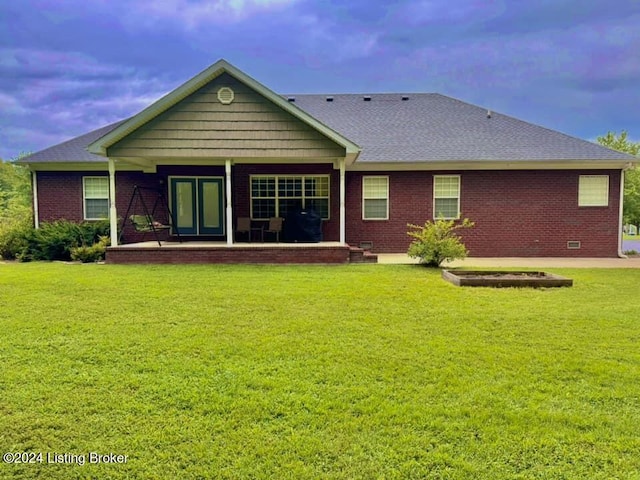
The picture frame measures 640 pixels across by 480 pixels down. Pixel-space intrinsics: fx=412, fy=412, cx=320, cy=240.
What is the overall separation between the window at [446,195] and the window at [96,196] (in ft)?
35.2

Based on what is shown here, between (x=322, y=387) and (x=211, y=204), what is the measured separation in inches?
432

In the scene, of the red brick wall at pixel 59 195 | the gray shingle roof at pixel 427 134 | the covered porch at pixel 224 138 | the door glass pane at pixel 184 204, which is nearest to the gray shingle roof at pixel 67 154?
the gray shingle roof at pixel 427 134

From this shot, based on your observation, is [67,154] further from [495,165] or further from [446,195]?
[495,165]

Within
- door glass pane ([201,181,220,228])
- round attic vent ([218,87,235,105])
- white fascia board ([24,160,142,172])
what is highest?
round attic vent ([218,87,235,105])

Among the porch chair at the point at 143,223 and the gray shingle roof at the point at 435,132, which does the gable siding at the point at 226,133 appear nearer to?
the porch chair at the point at 143,223

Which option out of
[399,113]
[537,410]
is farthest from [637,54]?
[537,410]

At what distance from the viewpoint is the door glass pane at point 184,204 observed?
43.8 ft

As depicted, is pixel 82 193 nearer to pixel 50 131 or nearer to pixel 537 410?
pixel 537 410

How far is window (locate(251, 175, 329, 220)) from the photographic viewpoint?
524 inches

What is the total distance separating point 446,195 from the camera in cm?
1331

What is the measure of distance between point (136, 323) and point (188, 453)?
2959mm

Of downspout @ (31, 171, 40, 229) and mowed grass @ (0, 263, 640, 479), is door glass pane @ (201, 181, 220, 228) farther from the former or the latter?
mowed grass @ (0, 263, 640, 479)

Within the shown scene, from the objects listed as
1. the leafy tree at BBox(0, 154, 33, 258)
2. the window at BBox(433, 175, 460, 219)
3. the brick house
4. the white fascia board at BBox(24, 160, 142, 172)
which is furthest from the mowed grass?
the white fascia board at BBox(24, 160, 142, 172)

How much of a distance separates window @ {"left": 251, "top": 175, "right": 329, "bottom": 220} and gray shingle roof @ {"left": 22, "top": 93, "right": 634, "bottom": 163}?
63.4 inches
